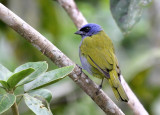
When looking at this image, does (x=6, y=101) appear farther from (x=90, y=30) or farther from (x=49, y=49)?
(x=90, y=30)

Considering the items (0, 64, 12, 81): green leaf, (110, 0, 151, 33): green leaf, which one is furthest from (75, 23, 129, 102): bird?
(0, 64, 12, 81): green leaf

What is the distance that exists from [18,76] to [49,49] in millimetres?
386

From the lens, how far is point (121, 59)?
4.72 meters

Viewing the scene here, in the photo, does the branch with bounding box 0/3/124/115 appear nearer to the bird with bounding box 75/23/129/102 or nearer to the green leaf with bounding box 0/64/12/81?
the green leaf with bounding box 0/64/12/81

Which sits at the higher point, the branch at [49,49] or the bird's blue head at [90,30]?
the branch at [49,49]

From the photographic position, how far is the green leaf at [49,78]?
2027 mm

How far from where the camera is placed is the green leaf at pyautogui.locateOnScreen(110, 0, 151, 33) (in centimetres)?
287

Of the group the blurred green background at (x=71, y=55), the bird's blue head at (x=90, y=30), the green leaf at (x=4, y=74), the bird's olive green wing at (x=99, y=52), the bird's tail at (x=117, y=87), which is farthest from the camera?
the blurred green background at (x=71, y=55)

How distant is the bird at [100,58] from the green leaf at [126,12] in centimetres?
46

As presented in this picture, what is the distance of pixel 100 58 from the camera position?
3332 mm

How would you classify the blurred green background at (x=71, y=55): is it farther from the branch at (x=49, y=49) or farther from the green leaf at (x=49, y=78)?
the green leaf at (x=49, y=78)

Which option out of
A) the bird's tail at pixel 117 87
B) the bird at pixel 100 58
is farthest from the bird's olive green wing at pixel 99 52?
the bird's tail at pixel 117 87

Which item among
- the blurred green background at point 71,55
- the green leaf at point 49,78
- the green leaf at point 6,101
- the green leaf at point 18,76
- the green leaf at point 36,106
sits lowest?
the blurred green background at point 71,55

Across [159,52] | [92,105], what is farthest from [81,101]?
[159,52]
